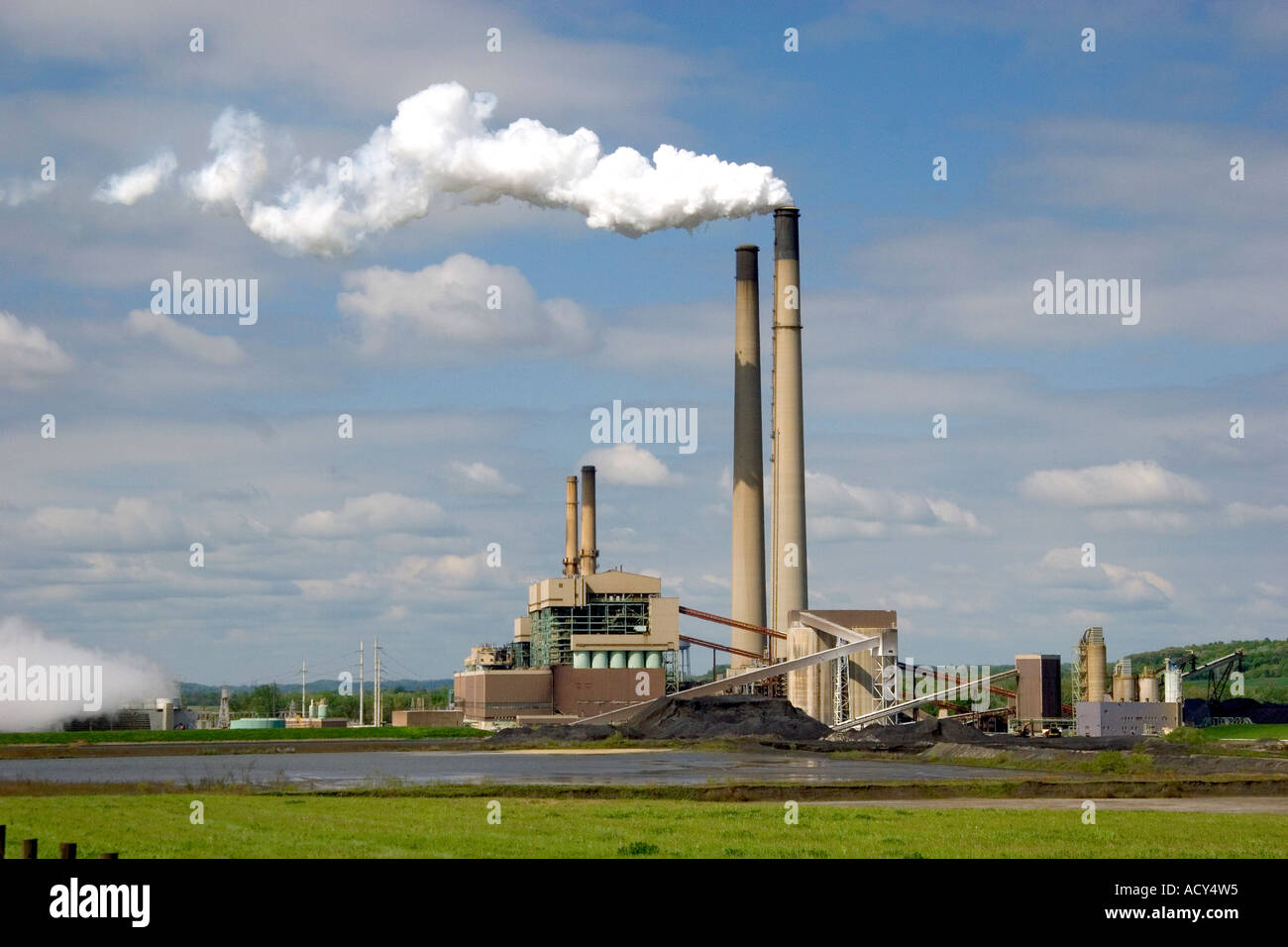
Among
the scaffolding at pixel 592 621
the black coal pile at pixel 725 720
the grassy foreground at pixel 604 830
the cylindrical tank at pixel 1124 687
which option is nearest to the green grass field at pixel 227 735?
the scaffolding at pixel 592 621

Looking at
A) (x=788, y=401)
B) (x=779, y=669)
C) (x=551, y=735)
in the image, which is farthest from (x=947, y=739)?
(x=788, y=401)

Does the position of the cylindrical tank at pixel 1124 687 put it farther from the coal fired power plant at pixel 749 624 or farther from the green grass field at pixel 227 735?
the green grass field at pixel 227 735

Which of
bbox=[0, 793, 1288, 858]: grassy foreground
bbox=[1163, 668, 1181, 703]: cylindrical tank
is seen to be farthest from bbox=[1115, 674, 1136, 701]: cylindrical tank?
bbox=[0, 793, 1288, 858]: grassy foreground

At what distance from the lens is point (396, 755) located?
65938 millimetres

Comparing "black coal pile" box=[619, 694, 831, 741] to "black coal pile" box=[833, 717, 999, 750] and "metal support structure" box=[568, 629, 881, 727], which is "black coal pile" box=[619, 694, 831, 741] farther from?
"black coal pile" box=[833, 717, 999, 750]

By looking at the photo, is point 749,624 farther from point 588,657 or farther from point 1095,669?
point 1095,669

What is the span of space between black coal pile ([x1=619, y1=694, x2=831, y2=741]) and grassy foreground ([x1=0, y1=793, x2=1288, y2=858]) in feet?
158

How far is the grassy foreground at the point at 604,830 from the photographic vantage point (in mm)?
21844

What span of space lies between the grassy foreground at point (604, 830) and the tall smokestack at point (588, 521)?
3435 inches

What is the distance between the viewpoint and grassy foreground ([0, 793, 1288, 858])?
21.8 meters

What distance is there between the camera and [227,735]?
93.1m

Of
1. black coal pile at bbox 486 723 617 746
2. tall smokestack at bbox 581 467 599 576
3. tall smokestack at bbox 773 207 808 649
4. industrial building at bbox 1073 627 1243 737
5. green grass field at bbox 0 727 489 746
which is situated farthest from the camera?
A: tall smokestack at bbox 581 467 599 576
